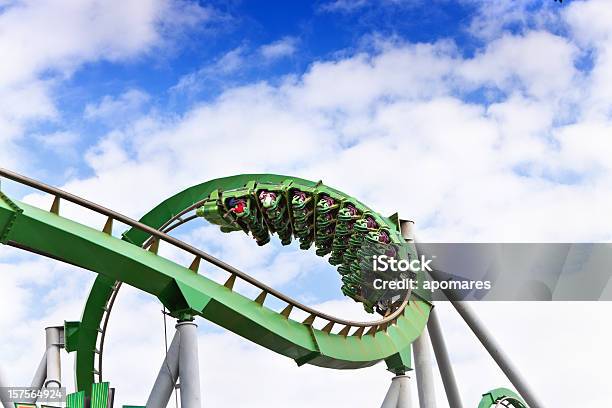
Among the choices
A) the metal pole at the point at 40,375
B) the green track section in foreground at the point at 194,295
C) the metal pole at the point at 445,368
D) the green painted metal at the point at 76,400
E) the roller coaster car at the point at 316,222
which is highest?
the roller coaster car at the point at 316,222

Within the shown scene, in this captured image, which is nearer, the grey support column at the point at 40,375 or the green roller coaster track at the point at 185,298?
the green roller coaster track at the point at 185,298

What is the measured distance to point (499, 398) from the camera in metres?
17.3

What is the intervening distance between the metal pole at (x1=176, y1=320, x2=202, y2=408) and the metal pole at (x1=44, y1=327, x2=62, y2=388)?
389 cm

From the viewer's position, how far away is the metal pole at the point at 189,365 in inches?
375

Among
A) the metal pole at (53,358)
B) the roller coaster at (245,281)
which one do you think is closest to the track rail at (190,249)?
the roller coaster at (245,281)

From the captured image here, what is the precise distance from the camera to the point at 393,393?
12078 millimetres

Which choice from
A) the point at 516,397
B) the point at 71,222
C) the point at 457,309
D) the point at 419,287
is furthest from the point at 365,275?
the point at 516,397

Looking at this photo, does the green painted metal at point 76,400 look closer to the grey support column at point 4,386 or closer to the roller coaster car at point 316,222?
the grey support column at point 4,386

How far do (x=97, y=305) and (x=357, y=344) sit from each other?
384 cm

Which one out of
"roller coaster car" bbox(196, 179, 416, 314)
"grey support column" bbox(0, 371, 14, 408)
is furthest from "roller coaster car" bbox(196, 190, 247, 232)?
"grey support column" bbox(0, 371, 14, 408)

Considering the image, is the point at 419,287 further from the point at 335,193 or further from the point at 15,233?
the point at 15,233

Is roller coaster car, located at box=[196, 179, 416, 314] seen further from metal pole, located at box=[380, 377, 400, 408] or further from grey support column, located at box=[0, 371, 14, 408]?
grey support column, located at box=[0, 371, 14, 408]

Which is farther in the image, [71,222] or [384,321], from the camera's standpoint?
[384,321]

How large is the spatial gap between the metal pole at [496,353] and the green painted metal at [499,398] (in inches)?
137
